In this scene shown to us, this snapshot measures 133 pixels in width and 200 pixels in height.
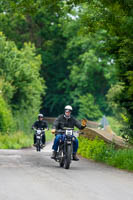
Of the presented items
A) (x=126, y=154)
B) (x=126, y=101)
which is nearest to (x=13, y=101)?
(x=126, y=101)

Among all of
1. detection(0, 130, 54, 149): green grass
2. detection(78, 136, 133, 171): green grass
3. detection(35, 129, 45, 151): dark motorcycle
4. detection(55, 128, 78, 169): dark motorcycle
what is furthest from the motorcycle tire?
detection(0, 130, 54, 149): green grass

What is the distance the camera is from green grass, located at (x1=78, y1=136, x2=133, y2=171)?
16.4 m

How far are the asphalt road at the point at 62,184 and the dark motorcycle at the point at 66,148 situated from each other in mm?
596

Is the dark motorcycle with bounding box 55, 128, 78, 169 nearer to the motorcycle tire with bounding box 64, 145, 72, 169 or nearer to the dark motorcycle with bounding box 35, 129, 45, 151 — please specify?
the motorcycle tire with bounding box 64, 145, 72, 169

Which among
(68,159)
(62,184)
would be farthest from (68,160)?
(62,184)

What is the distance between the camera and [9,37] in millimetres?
70125

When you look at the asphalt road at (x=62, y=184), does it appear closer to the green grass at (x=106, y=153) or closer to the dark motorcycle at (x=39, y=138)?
the green grass at (x=106, y=153)

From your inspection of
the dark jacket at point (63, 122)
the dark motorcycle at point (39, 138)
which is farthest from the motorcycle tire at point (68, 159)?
the dark motorcycle at point (39, 138)

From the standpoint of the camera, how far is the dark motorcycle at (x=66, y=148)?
15281 mm

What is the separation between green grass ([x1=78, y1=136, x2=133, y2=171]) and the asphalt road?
44.7 inches

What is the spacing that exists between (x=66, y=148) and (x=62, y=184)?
4.21 m

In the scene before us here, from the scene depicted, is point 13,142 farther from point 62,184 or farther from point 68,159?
point 62,184

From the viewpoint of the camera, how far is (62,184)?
11273 millimetres

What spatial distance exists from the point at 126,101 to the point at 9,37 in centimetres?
5084
